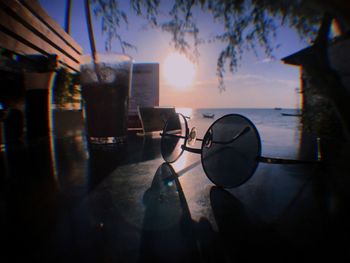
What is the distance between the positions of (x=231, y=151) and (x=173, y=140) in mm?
324

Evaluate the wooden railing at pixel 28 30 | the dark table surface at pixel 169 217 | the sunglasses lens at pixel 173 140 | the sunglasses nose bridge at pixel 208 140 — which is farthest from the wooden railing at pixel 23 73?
the sunglasses nose bridge at pixel 208 140

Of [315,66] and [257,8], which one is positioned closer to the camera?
[315,66]

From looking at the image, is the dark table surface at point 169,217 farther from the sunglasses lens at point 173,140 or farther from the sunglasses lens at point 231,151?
the sunglasses lens at point 173,140

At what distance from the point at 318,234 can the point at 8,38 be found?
160cm

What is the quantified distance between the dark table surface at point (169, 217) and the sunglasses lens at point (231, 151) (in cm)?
4

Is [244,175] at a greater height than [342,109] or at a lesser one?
lesser

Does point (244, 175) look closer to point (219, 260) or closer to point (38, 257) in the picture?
point (219, 260)

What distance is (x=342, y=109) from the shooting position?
0.61 metres

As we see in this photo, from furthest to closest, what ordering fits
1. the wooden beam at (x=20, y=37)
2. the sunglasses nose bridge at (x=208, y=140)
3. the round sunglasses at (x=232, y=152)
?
the wooden beam at (x=20, y=37), the sunglasses nose bridge at (x=208, y=140), the round sunglasses at (x=232, y=152)

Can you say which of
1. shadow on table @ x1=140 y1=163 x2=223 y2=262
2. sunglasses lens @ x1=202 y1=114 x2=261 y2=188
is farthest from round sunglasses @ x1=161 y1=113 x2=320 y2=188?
shadow on table @ x1=140 y1=163 x2=223 y2=262

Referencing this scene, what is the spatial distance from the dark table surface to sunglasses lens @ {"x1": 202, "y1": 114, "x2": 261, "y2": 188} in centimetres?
4

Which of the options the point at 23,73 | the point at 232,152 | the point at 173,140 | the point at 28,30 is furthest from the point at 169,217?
the point at 28,30

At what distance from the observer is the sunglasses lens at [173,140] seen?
0.68 metres

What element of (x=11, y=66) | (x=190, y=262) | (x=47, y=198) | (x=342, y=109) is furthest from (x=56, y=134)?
Result: (x=342, y=109)
